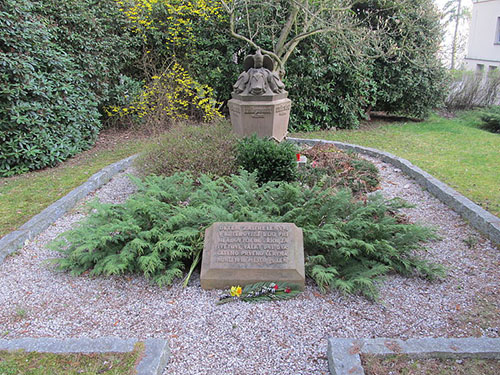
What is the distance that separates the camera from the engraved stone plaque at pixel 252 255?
3.29 metres

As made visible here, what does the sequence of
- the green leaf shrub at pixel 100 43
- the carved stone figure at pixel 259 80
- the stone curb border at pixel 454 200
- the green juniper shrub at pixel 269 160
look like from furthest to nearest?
the green leaf shrub at pixel 100 43
the carved stone figure at pixel 259 80
the green juniper shrub at pixel 269 160
the stone curb border at pixel 454 200

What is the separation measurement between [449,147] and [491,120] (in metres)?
3.81

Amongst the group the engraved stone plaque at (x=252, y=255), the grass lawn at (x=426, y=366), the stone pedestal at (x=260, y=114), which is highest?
the stone pedestal at (x=260, y=114)

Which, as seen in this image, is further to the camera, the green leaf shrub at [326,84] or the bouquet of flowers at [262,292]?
the green leaf shrub at [326,84]

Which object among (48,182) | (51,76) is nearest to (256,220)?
(48,182)

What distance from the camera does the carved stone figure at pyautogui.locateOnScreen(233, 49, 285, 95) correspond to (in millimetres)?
6406

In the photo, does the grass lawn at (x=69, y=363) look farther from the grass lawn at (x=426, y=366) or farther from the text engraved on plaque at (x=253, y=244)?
the grass lawn at (x=426, y=366)

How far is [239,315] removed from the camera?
9.88 feet

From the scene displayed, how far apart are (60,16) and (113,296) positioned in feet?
22.1

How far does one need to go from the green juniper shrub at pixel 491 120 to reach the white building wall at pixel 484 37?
10600 mm

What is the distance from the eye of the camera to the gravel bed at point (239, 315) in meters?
2.62

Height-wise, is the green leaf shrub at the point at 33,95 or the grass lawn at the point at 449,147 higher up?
the green leaf shrub at the point at 33,95

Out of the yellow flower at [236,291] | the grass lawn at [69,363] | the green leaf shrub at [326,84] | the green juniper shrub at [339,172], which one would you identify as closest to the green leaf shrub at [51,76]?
the green leaf shrub at [326,84]

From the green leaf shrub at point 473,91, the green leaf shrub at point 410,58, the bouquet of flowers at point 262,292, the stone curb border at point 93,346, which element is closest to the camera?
the stone curb border at point 93,346
